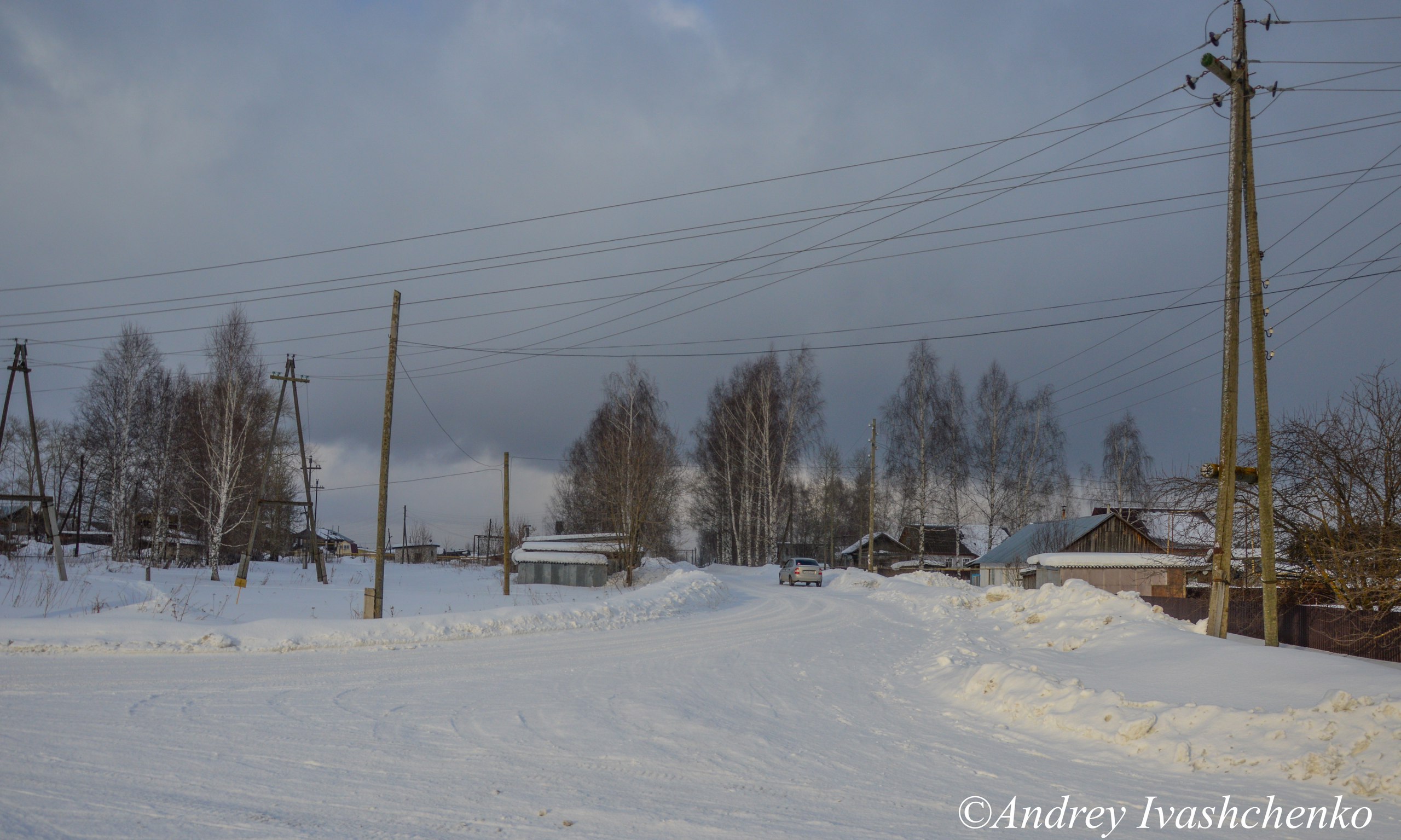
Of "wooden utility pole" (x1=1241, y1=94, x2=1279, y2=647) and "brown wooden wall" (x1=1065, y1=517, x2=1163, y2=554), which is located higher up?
"wooden utility pole" (x1=1241, y1=94, x2=1279, y2=647)

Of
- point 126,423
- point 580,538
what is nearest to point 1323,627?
point 580,538

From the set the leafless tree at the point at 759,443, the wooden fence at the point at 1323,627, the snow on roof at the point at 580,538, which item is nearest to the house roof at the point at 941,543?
the leafless tree at the point at 759,443

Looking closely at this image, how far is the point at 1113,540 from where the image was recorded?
145 feet

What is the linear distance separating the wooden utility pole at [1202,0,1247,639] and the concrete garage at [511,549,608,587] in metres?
30.8

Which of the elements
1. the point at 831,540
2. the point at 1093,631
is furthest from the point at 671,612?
the point at 831,540

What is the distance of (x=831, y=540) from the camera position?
77375 millimetres

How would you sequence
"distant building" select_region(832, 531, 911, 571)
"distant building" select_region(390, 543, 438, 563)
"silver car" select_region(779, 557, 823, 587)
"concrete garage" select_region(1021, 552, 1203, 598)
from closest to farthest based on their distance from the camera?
1. "concrete garage" select_region(1021, 552, 1203, 598)
2. "silver car" select_region(779, 557, 823, 587)
3. "distant building" select_region(832, 531, 911, 571)
4. "distant building" select_region(390, 543, 438, 563)

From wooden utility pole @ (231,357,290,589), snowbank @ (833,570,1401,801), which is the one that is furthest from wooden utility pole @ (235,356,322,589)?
snowbank @ (833,570,1401,801)

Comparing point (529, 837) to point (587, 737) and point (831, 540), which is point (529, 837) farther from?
point (831, 540)

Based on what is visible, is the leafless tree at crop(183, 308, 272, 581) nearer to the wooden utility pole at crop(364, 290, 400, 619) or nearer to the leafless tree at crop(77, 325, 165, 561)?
the leafless tree at crop(77, 325, 165, 561)

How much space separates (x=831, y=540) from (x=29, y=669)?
6945cm

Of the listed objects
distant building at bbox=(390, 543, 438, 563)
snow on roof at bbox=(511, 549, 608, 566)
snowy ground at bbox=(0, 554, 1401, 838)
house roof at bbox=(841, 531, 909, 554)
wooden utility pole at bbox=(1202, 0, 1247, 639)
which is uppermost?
wooden utility pole at bbox=(1202, 0, 1247, 639)

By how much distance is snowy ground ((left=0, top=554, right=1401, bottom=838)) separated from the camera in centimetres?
616

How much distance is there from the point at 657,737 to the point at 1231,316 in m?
12.8
